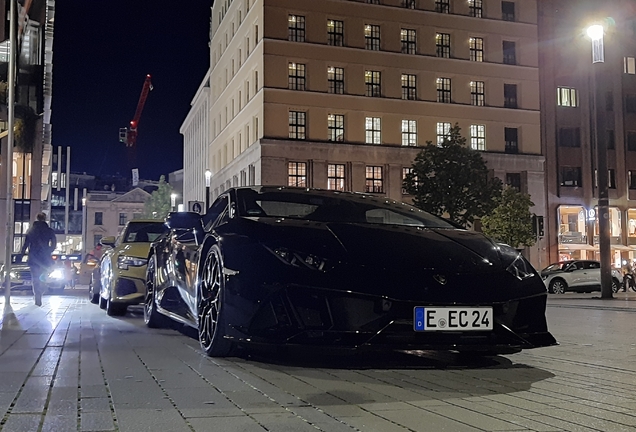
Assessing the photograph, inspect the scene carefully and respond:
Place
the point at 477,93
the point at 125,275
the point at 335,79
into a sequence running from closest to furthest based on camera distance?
the point at 125,275
the point at 335,79
the point at 477,93

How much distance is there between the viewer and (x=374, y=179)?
5209cm

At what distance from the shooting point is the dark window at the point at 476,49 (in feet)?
185

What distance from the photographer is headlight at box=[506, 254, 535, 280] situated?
209 inches

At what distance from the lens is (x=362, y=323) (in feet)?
15.6

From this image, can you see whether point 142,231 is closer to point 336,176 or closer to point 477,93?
point 336,176

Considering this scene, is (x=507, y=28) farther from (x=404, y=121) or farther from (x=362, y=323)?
(x=362, y=323)

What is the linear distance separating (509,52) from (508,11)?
10.8ft

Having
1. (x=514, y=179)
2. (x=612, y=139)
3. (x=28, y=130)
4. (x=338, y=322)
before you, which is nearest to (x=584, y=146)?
(x=612, y=139)

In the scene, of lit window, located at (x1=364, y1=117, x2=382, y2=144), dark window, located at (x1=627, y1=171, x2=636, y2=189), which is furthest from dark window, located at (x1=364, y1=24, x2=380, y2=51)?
dark window, located at (x1=627, y1=171, x2=636, y2=189)

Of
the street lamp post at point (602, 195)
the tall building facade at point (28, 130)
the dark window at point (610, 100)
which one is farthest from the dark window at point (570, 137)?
the tall building facade at point (28, 130)

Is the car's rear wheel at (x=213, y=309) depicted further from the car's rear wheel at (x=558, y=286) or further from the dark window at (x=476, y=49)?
the dark window at (x=476, y=49)

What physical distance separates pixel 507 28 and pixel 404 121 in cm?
1201

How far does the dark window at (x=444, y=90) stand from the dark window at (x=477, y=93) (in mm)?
1981

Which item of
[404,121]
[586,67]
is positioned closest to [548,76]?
[586,67]
